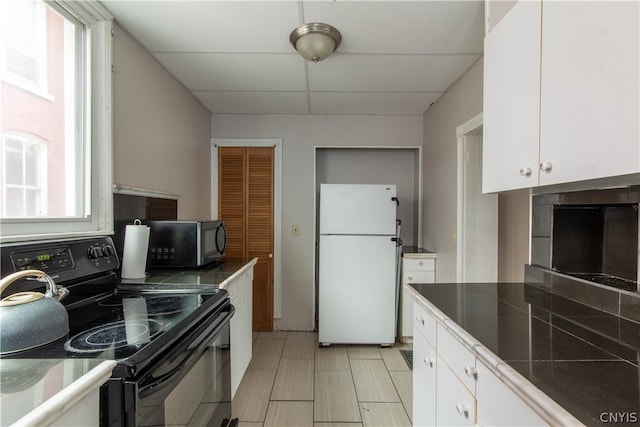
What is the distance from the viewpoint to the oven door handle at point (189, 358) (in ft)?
2.67

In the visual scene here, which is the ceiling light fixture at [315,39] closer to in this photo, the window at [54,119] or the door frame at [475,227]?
the window at [54,119]

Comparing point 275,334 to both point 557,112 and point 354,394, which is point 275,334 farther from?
point 557,112

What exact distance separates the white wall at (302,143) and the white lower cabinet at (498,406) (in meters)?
2.35

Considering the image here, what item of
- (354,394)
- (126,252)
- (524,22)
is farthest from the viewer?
(354,394)

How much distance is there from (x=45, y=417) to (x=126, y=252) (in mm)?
1221

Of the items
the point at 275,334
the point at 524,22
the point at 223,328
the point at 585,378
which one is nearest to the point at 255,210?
the point at 275,334

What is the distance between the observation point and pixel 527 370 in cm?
75

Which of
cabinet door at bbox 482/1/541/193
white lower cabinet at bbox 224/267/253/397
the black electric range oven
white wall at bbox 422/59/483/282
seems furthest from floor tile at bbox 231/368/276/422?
cabinet door at bbox 482/1/541/193

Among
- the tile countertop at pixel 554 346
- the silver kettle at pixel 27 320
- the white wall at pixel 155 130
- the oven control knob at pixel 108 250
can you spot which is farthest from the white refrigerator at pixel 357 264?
the silver kettle at pixel 27 320

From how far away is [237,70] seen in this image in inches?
87.0

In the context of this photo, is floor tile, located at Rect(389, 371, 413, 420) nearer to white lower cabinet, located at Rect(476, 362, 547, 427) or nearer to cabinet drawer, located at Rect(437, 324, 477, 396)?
cabinet drawer, located at Rect(437, 324, 477, 396)

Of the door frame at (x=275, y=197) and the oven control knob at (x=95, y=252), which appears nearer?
the oven control knob at (x=95, y=252)

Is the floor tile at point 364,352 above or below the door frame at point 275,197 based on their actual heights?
below

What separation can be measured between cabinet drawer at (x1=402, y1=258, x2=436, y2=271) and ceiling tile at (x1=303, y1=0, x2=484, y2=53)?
1711 mm
